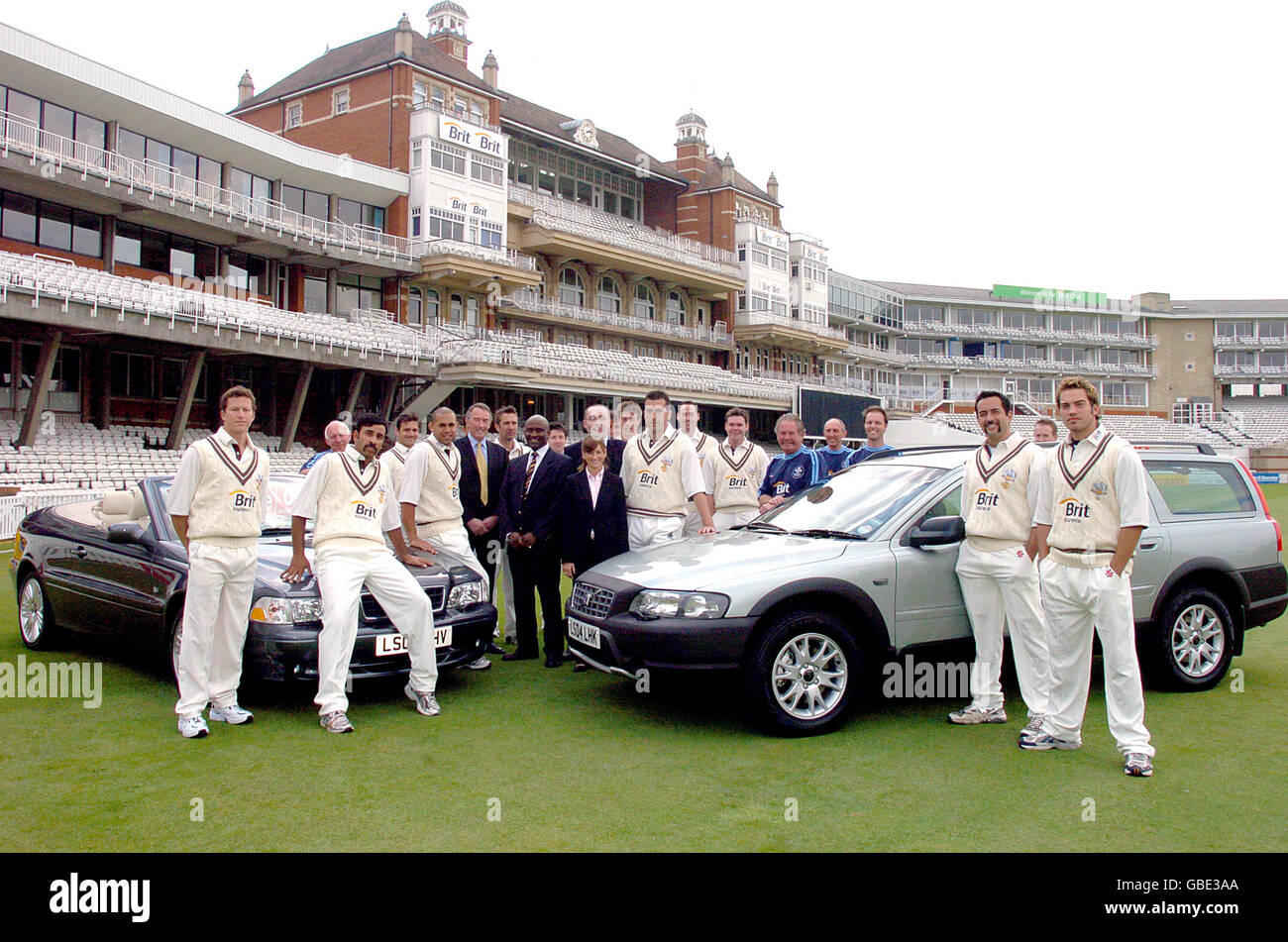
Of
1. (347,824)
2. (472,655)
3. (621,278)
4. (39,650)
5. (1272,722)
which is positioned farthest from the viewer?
(621,278)

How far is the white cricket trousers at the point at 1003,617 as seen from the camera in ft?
18.7

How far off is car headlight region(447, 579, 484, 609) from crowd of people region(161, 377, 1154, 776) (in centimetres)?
41

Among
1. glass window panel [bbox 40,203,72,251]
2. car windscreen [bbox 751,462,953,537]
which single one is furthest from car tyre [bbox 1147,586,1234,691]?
glass window panel [bbox 40,203,72,251]

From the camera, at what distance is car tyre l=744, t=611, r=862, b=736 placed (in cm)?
539

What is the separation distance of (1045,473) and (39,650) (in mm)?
7880

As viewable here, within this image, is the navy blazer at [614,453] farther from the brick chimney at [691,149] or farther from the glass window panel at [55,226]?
the brick chimney at [691,149]

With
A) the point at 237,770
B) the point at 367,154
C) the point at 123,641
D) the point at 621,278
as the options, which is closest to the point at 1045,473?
the point at 237,770

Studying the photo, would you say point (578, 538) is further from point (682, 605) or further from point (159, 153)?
point (159, 153)

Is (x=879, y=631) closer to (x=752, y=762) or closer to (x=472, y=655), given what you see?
(x=752, y=762)

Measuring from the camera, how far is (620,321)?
45969 mm

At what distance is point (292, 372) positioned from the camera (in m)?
32.5

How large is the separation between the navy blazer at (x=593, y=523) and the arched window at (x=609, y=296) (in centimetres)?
3976

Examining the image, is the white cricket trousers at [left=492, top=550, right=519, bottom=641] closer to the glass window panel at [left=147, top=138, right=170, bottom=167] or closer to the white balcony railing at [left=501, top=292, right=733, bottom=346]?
the glass window panel at [left=147, top=138, right=170, bottom=167]

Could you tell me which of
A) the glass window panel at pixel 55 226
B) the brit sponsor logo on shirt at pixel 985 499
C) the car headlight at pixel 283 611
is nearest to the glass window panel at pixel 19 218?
the glass window panel at pixel 55 226
